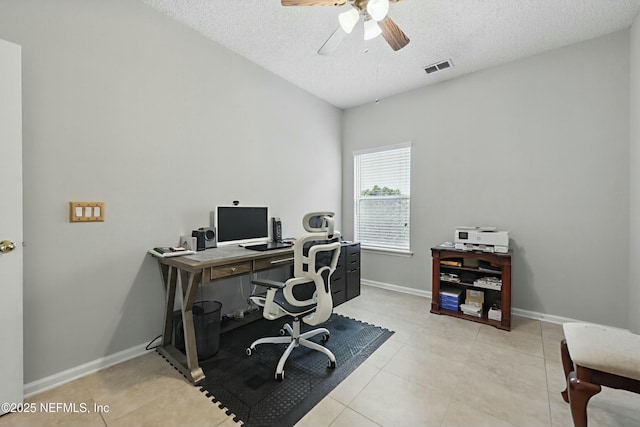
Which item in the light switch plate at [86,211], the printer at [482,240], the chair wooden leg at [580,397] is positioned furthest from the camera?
the printer at [482,240]

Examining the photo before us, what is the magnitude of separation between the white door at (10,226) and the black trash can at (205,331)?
0.89 m

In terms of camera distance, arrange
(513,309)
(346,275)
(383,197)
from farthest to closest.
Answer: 1. (383,197)
2. (346,275)
3. (513,309)

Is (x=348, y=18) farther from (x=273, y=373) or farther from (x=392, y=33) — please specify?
(x=273, y=373)

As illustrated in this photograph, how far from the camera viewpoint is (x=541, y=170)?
287 cm

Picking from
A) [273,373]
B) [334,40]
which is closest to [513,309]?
[273,373]

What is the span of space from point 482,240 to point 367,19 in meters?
2.39

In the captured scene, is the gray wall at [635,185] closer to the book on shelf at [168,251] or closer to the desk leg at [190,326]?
the desk leg at [190,326]

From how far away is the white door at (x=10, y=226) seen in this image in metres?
1.54

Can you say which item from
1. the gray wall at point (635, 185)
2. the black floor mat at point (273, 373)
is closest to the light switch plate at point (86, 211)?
the black floor mat at point (273, 373)

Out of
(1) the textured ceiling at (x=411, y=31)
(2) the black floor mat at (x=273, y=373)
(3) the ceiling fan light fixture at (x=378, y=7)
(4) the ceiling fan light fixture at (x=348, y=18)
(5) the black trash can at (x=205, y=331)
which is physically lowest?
(2) the black floor mat at (x=273, y=373)

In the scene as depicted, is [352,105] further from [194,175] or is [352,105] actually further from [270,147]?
[194,175]

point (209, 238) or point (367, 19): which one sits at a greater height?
point (367, 19)

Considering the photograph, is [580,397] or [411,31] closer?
[580,397]

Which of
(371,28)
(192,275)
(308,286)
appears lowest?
(308,286)
